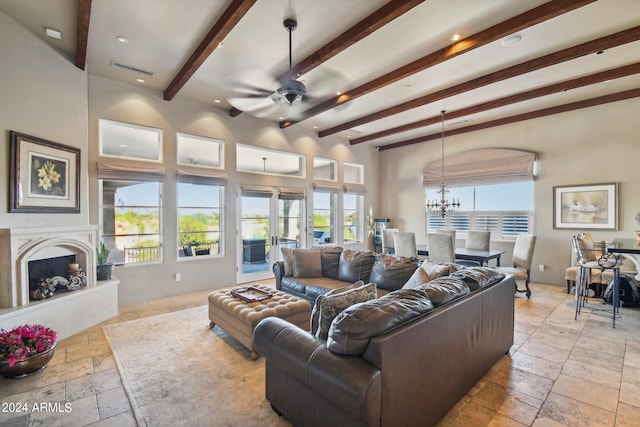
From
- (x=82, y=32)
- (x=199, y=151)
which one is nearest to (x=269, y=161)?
(x=199, y=151)

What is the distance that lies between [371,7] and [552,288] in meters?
5.89

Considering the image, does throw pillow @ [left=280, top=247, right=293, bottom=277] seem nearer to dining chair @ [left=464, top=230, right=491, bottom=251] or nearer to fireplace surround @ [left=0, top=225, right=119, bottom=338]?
fireplace surround @ [left=0, top=225, right=119, bottom=338]

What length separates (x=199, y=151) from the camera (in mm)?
5598

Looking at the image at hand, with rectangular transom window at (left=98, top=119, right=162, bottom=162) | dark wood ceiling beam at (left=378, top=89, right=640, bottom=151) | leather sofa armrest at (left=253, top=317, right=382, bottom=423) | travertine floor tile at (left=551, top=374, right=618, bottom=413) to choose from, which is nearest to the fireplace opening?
rectangular transom window at (left=98, top=119, right=162, bottom=162)

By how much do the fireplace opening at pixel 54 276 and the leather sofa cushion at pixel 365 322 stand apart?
3.74 meters

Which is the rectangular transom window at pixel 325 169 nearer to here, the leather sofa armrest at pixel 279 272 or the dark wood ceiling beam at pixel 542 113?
the dark wood ceiling beam at pixel 542 113

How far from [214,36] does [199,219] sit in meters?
3.31

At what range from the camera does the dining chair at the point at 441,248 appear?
5.09 metres

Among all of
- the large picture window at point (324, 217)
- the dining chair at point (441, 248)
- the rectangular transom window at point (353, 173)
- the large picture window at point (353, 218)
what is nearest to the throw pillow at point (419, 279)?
the dining chair at point (441, 248)

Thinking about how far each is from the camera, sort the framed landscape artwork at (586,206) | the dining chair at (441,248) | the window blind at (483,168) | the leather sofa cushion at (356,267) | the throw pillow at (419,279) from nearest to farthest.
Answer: the throw pillow at (419,279)
the leather sofa cushion at (356,267)
the dining chair at (441,248)
the framed landscape artwork at (586,206)
the window blind at (483,168)

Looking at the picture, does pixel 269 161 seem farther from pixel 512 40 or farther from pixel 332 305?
pixel 332 305

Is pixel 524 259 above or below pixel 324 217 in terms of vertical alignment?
below

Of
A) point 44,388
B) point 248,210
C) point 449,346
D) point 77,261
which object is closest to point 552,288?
point 449,346

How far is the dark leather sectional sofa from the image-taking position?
1.49 m
